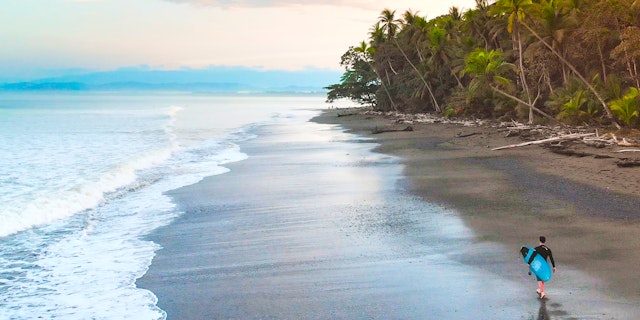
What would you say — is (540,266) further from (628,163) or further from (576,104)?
(576,104)

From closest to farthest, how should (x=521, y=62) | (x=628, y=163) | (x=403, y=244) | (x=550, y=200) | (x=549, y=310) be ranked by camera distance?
(x=549, y=310) < (x=403, y=244) < (x=550, y=200) < (x=628, y=163) < (x=521, y=62)

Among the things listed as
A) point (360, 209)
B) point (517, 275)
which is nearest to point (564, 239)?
point (517, 275)

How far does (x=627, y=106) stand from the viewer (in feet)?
83.4

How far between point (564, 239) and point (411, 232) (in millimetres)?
2397

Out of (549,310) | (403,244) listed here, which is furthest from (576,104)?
(549,310)

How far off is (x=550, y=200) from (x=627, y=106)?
1493 centimetres

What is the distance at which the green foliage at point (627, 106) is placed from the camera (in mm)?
25234

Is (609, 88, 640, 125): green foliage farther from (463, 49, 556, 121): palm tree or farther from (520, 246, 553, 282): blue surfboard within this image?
(520, 246, 553, 282): blue surfboard

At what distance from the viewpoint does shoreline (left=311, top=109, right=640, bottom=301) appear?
841 centimetres

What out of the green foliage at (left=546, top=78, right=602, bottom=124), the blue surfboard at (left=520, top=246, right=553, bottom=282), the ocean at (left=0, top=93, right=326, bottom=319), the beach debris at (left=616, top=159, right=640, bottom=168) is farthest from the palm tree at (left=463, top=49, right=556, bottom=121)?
the blue surfboard at (left=520, top=246, right=553, bottom=282)

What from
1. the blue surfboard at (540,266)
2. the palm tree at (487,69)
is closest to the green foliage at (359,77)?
the palm tree at (487,69)

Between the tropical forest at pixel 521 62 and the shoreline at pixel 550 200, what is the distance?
296 inches

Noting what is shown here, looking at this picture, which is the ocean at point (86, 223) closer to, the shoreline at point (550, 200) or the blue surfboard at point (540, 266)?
the blue surfboard at point (540, 266)

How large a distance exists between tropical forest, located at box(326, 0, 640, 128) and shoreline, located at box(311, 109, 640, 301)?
24.6 ft
